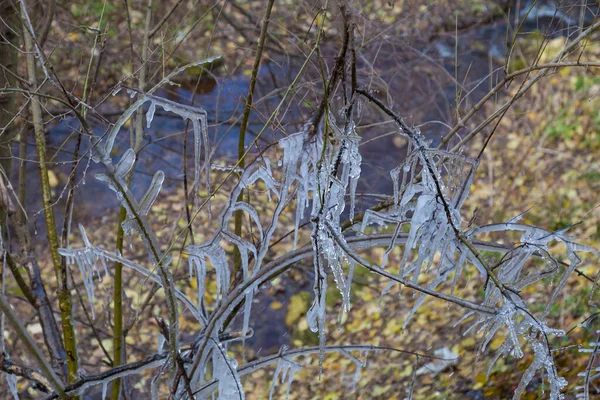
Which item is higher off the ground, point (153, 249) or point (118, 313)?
point (153, 249)

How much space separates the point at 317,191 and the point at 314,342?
167 inches

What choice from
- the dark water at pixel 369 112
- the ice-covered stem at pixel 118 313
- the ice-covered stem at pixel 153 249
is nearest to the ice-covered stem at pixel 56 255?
the ice-covered stem at pixel 118 313

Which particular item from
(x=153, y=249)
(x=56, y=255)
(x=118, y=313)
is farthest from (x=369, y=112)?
(x=153, y=249)

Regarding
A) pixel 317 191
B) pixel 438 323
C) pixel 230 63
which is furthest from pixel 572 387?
pixel 230 63

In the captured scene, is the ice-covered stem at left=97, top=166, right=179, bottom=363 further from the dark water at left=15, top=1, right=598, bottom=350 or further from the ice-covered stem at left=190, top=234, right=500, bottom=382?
the dark water at left=15, top=1, right=598, bottom=350

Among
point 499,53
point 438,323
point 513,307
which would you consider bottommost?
point 438,323

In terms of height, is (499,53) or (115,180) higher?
(499,53)

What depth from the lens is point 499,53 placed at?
7.46 m

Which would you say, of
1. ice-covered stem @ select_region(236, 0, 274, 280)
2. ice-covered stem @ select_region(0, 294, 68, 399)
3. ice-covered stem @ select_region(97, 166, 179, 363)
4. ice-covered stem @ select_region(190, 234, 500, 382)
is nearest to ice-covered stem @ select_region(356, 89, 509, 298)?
ice-covered stem @ select_region(190, 234, 500, 382)

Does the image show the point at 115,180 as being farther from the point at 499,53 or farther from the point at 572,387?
the point at 499,53

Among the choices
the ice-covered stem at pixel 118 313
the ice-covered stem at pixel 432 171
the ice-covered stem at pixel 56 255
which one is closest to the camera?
the ice-covered stem at pixel 432 171

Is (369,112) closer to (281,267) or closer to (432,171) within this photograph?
(281,267)

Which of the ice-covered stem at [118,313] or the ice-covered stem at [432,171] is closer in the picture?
the ice-covered stem at [432,171]

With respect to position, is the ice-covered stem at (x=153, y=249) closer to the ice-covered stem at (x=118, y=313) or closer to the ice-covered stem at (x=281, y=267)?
the ice-covered stem at (x=281, y=267)
